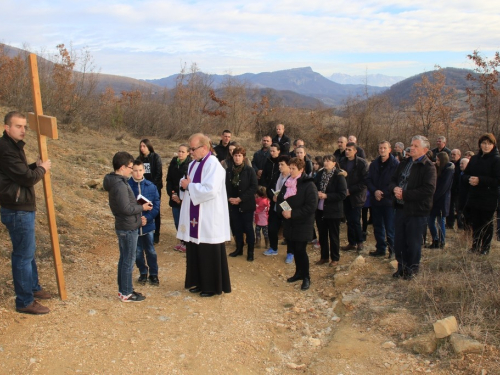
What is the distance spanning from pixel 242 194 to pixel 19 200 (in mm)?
3553

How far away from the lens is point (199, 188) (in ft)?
16.9

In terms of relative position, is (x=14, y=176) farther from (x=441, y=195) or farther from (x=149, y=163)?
(x=441, y=195)

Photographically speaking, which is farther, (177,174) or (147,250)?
(177,174)

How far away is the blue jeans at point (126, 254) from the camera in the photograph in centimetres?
484

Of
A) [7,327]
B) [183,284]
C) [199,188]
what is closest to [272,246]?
[183,284]

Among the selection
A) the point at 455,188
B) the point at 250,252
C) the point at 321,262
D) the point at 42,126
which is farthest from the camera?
the point at 455,188

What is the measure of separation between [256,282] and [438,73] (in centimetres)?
1920

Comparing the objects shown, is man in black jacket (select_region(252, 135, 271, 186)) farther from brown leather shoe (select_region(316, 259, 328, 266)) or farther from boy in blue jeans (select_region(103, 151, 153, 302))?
boy in blue jeans (select_region(103, 151, 153, 302))

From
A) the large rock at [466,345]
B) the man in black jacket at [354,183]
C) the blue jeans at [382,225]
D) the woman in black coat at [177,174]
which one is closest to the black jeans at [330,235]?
the man in black jacket at [354,183]

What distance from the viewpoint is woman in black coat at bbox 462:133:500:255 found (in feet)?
20.3

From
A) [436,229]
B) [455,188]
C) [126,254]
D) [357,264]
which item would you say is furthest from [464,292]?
[455,188]

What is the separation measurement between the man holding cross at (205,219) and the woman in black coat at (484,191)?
3.88 metres

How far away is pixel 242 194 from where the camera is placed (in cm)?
693

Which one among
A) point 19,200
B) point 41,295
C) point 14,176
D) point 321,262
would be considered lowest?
point 321,262
